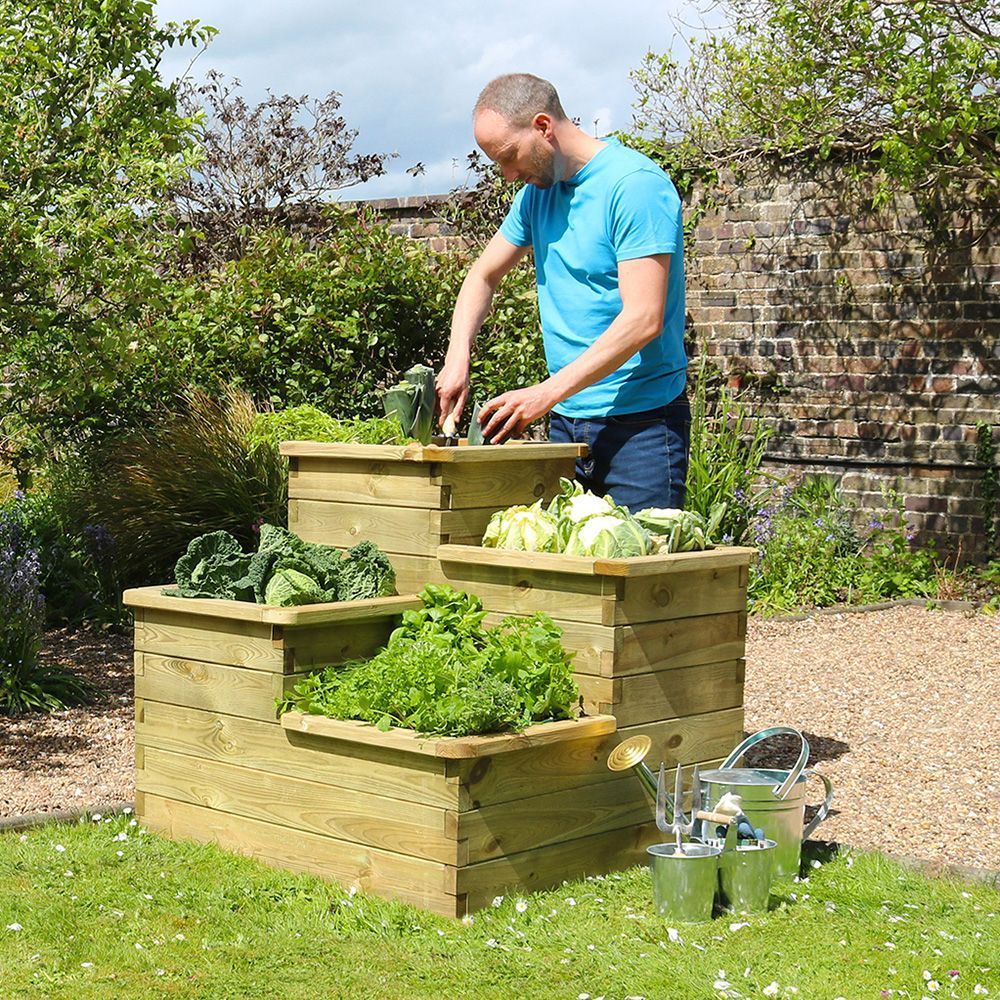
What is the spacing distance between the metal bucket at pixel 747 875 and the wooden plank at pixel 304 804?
0.67 metres

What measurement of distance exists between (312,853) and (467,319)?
1.71 metres

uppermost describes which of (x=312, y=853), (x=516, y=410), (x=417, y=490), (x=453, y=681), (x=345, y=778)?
(x=516, y=410)

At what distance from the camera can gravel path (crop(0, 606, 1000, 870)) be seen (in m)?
4.79

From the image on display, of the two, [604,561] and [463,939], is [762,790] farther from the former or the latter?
[463,939]

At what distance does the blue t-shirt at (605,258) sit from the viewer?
4164 mm

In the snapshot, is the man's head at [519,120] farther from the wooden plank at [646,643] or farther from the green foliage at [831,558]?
the green foliage at [831,558]

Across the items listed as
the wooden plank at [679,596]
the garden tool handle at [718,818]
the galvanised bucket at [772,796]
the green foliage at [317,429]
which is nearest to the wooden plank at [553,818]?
the galvanised bucket at [772,796]

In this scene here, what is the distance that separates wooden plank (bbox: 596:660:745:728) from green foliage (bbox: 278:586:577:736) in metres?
0.17

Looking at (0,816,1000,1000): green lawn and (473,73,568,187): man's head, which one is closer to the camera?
(0,816,1000,1000): green lawn

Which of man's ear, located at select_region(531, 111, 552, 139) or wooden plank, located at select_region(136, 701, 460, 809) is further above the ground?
man's ear, located at select_region(531, 111, 552, 139)

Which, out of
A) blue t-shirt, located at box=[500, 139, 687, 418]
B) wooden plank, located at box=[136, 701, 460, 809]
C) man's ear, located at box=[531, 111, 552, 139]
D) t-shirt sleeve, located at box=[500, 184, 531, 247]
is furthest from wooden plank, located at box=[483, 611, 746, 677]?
man's ear, located at box=[531, 111, 552, 139]

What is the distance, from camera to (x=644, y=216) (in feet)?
13.6

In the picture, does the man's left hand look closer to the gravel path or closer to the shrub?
the gravel path

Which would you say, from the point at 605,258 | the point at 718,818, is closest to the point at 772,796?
the point at 718,818
